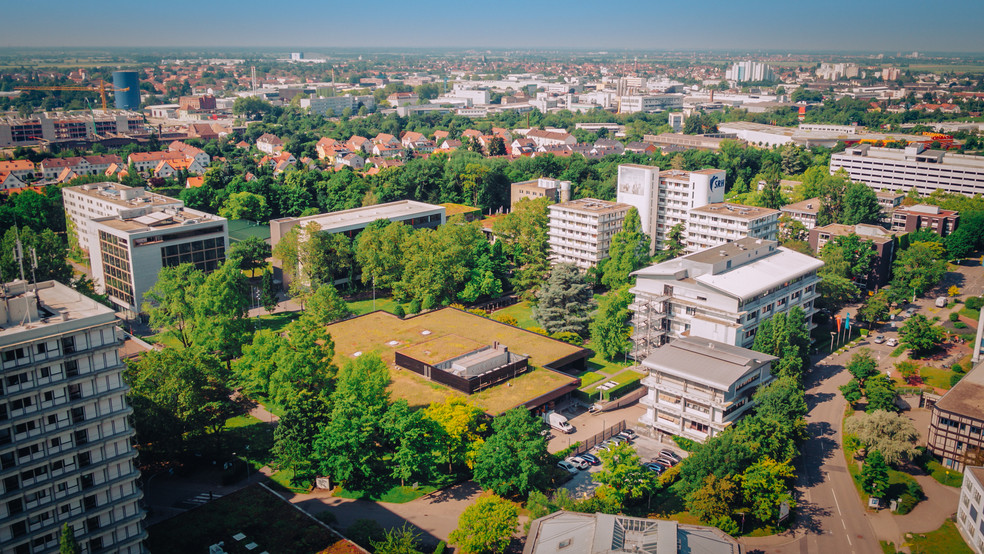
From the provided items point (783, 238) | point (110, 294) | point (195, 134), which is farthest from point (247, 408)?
point (195, 134)

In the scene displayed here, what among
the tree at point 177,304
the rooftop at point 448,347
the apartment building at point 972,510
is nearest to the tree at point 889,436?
the apartment building at point 972,510

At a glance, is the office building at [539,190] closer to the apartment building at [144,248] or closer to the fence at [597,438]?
the apartment building at [144,248]

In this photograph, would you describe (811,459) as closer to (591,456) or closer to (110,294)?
(591,456)

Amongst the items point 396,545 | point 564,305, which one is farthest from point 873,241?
point 396,545

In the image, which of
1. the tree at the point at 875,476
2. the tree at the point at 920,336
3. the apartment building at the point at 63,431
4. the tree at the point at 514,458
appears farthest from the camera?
the tree at the point at 920,336

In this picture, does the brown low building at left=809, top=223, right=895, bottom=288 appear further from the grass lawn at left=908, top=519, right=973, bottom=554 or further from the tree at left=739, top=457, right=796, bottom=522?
the tree at left=739, top=457, right=796, bottom=522
